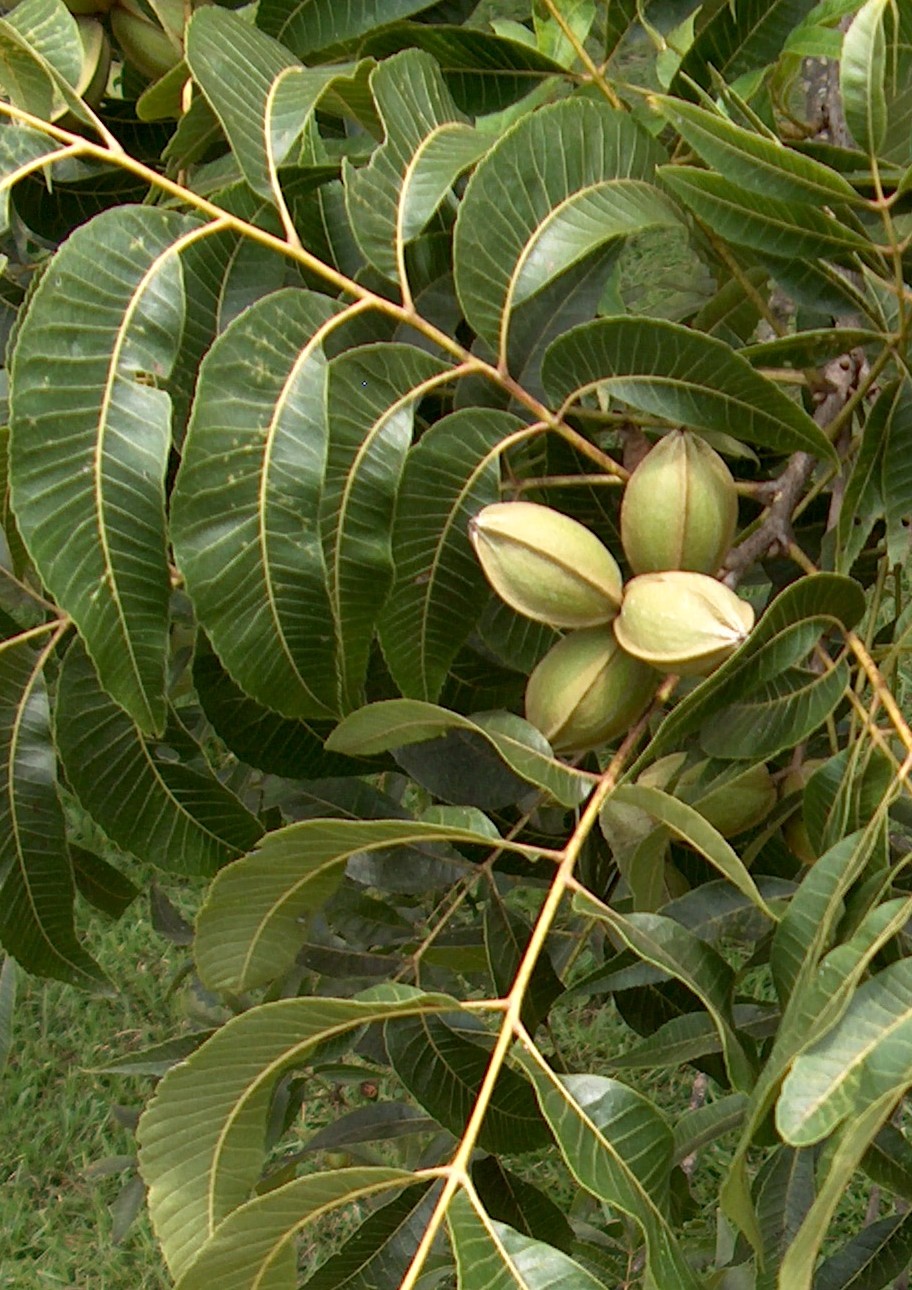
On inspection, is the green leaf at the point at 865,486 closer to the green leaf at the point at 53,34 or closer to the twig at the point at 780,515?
the twig at the point at 780,515

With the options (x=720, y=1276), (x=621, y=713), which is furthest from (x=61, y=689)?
(x=720, y=1276)

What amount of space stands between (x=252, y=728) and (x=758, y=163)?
0.42 m

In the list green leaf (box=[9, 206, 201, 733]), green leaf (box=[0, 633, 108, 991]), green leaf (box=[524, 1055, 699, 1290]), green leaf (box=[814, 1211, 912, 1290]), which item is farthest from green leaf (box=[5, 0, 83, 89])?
green leaf (box=[814, 1211, 912, 1290])

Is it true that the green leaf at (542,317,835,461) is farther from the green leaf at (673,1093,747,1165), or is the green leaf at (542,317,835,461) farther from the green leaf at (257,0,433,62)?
the green leaf at (673,1093,747,1165)

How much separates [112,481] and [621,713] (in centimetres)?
31

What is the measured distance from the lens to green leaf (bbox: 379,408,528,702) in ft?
2.61

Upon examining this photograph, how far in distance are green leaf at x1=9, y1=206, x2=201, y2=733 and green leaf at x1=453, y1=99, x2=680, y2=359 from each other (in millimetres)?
166

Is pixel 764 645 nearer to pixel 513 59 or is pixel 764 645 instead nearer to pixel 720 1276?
pixel 513 59

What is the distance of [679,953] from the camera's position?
735mm

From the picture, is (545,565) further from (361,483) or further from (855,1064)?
(855,1064)

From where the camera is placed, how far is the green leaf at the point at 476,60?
0.90m

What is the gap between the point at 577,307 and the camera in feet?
2.84

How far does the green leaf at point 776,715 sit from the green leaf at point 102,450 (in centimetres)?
30

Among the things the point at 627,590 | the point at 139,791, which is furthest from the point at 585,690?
the point at 139,791
